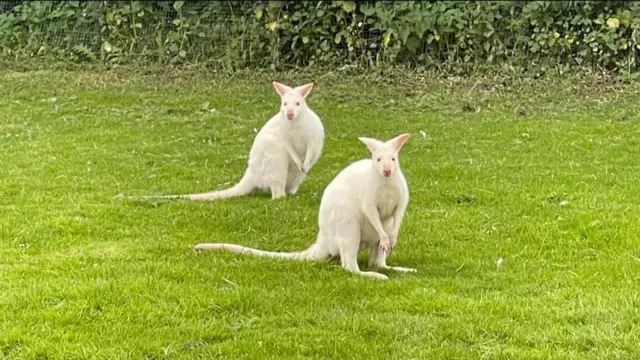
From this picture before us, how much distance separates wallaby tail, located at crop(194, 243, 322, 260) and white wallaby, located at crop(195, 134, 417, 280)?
133 mm

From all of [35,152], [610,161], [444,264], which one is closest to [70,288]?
[444,264]

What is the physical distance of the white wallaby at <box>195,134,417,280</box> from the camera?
5094 mm

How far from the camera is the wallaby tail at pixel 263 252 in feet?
17.9

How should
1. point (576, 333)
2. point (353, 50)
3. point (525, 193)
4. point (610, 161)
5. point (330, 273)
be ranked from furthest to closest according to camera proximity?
point (353, 50) < point (610, 161) < point (525, 193) < point (330, 273) < point (576, 333)

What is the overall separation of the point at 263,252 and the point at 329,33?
Answer: 8.12 m

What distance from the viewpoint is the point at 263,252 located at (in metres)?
5.56

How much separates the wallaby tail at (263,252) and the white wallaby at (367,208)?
133 millimetres

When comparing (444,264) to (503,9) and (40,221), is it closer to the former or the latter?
(40,221)

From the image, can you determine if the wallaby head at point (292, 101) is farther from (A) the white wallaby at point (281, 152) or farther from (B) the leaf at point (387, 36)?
(B) the leaf at point (387, 36)

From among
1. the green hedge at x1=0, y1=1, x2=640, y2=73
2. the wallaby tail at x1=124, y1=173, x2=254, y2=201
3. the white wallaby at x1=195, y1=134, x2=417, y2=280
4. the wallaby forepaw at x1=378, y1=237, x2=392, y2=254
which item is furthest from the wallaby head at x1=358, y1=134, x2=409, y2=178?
the green hedge at x1=0, y1=1, x2=640, y2=73

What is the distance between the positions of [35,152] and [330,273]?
4501 millimetres

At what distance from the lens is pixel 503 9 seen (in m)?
12.7

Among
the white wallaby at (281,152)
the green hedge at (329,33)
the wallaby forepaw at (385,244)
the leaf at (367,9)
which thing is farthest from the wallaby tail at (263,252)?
the leaf at (367,9)

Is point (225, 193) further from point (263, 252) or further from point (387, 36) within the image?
point (387, 36)
